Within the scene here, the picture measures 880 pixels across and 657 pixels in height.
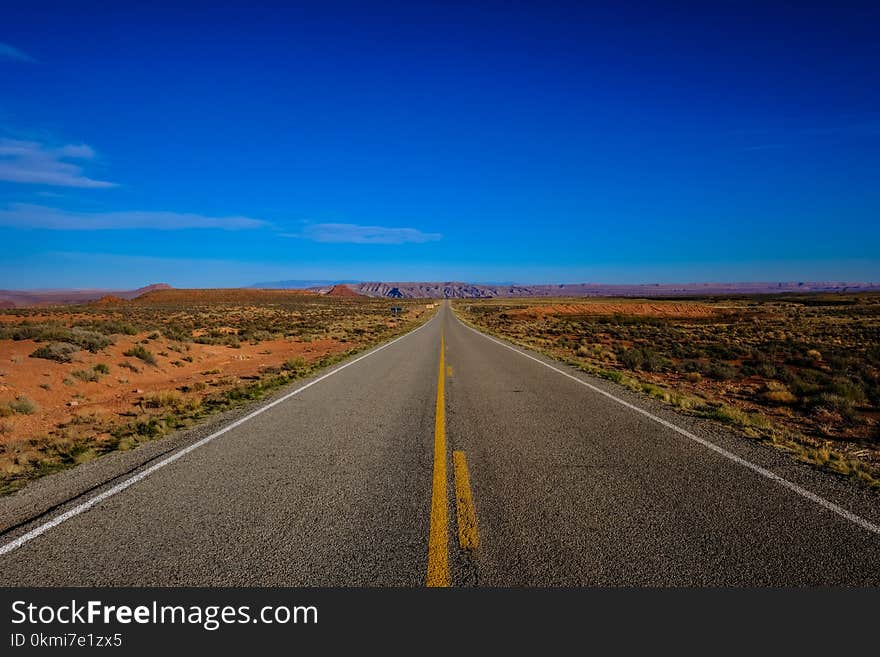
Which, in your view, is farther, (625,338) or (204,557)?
(625,338)

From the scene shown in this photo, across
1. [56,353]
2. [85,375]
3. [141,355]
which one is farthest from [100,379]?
[141,355]

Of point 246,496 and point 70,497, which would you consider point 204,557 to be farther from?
point 70,497

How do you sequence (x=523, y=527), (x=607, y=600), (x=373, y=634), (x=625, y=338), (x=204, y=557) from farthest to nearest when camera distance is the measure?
1. (x=625, y=338)
2. (x=523, y=527)
3. (x=204, y=557)
4. (x=607, y=600)
5. (x=373, y=634)

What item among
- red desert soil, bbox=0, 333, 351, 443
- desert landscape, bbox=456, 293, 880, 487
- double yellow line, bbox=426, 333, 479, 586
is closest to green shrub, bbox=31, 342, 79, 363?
red desert soil, bbox=0, 333, 351, 443

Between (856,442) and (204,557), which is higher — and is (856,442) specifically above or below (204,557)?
below

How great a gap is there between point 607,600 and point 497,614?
791 mm

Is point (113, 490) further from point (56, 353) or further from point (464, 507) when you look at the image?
point (56, 353)

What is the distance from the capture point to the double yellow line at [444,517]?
11.0 ft

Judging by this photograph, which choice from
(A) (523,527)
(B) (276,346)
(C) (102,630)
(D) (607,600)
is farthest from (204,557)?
(B) (276,346)

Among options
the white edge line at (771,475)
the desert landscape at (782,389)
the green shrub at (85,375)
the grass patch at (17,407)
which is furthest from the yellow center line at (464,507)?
the green shrub at (85,375)

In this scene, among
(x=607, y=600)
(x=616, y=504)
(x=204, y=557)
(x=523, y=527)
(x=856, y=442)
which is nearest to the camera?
(x=607, y=600)

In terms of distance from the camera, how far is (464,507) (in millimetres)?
4469

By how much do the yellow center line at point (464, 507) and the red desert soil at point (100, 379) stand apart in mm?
8617

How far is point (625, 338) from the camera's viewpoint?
109 feet
